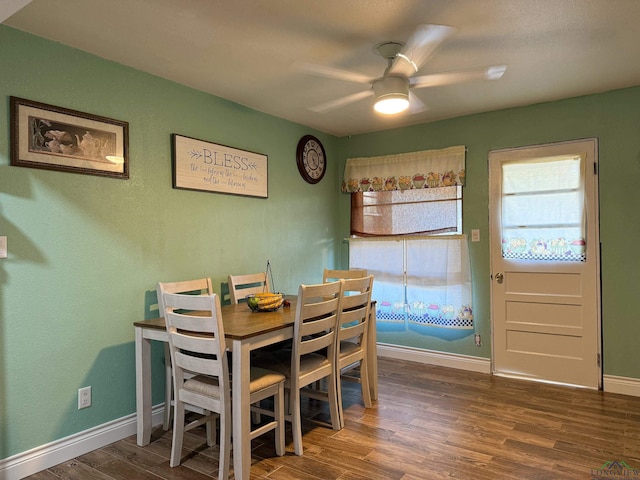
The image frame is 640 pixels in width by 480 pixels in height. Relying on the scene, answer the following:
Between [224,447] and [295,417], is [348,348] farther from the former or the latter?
[224,447]

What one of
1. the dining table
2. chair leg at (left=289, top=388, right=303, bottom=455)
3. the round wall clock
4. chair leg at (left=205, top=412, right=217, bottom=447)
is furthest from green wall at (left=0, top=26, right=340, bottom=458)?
chair leg at (left=289, top=388, right=303, bottom=455)

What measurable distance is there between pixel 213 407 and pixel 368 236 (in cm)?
276

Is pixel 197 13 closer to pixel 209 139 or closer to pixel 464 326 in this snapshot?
pixel 209 139

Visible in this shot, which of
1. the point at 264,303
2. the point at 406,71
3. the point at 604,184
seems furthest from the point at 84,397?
the point at 604,184

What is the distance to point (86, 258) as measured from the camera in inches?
99.8

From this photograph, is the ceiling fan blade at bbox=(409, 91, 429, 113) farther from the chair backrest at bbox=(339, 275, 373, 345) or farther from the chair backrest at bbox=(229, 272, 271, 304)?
the chair backrest at bbox=(229, 272, 271, 304)

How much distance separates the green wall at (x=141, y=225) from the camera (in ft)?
7.48

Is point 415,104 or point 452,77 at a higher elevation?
point 415,104

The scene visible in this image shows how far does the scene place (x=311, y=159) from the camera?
4.38m

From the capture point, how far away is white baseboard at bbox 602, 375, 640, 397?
330 cm

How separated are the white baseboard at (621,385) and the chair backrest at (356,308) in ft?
6.60

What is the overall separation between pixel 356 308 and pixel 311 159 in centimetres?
187

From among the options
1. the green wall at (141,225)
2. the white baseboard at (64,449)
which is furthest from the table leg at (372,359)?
the white baseboard at (64,449)
